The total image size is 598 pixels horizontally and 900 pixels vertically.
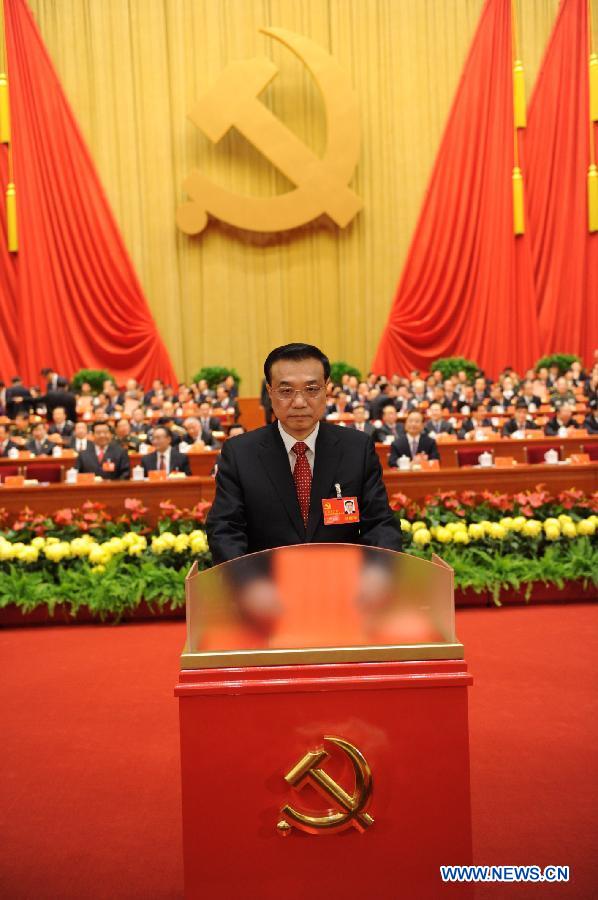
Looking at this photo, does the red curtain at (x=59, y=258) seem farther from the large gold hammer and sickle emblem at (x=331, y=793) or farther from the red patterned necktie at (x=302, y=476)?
the large gold hammer and sickle emblem at (x=331, y=793)

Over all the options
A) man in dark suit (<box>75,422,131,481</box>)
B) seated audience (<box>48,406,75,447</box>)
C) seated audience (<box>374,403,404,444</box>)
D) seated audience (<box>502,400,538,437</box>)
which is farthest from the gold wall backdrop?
man in dark suit (<box>75,422,131,481</box>)

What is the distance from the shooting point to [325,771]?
1.26m

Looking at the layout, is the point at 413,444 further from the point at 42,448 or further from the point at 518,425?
the point at 42,448

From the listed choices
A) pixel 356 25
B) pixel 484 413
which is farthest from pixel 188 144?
pixel 484 413

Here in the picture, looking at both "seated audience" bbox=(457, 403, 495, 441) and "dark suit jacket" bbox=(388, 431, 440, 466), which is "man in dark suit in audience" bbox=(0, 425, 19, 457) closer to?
"dark suit jacket" bbox=(388, 431, 440, 466)

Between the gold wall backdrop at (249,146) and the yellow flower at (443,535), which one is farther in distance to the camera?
the gold wall backdrop at (249,146)

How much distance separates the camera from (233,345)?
15.3m

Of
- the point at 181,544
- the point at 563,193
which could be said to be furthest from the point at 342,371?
the point at 181,544

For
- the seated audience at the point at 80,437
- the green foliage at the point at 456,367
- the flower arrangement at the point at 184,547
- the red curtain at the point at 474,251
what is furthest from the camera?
the red curtain at the point at 474,251

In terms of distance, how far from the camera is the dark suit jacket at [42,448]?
858cm

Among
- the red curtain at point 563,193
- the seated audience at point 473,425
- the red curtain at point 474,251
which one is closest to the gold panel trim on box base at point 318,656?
the seated audience at point 473,425

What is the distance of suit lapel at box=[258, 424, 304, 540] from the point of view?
1.99 m

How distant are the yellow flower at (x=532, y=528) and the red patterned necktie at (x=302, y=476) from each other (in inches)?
127

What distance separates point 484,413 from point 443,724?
9.02 meters
